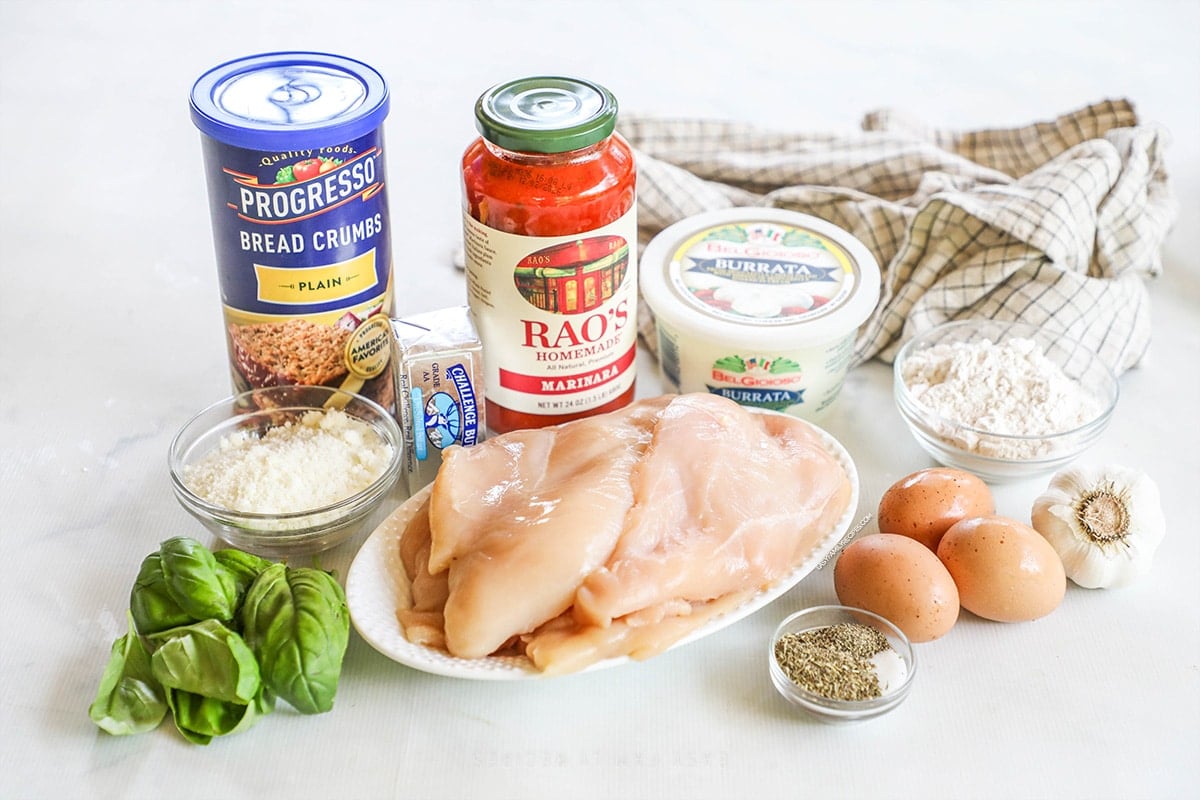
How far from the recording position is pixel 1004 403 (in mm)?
1906

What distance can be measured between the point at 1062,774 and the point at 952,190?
3.85 feet

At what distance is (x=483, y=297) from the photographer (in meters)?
1.88

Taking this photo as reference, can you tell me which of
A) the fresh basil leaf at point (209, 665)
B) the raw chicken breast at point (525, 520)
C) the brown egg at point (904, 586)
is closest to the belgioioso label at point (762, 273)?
the raw chicken breast at point (525, 520)

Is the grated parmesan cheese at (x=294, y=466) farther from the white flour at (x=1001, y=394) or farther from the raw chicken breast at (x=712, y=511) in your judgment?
the white flour at (x=1001, y=394)

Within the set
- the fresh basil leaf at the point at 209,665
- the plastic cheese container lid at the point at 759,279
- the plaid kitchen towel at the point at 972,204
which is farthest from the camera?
the plaid kitchen towel at the point at 972,204

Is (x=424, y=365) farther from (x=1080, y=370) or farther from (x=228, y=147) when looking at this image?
(x=1080, y=370)

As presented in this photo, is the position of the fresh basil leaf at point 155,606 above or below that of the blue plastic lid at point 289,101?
below

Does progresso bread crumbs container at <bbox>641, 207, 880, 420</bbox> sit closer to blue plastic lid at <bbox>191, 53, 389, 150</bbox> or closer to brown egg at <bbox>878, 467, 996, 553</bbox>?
brown egg at <bbox>878, 467, 996, 553</bbox>

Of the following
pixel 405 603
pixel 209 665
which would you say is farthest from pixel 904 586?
pixel 209 665

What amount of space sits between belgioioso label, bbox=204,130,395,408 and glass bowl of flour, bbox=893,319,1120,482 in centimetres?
85

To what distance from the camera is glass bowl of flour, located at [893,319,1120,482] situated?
1.86m

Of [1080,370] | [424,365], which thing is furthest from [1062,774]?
[424,365]

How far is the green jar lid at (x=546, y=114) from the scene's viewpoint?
170 cm

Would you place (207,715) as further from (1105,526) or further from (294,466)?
(1105,526)
